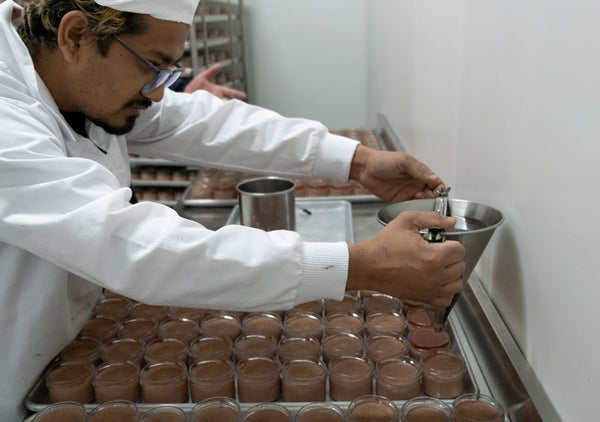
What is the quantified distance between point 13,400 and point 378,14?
13.4 feet

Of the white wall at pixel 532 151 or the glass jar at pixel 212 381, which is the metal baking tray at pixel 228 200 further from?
the glass jar at pixel 212 381

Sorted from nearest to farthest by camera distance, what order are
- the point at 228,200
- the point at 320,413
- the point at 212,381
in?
the point at 320,413
the point at 212,381
the point at 228,200

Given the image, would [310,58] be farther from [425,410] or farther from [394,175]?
[425,410]

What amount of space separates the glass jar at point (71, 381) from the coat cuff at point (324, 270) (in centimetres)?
58

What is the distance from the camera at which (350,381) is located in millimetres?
1192

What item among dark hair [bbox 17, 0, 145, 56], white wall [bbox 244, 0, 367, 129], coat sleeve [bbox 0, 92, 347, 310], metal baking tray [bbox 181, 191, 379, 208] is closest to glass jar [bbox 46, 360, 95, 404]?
coat sleeve [bbox 0, 92, 347, 310]

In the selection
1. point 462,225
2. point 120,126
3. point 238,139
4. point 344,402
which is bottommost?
point 344,402

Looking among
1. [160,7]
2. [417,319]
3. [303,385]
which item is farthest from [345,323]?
[160,7]

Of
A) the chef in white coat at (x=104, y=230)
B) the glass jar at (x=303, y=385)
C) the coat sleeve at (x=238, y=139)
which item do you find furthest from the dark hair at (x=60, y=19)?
the glass jar at (x=303, y=385)

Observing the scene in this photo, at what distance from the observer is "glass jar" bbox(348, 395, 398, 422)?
110cm

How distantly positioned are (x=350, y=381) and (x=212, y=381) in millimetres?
320

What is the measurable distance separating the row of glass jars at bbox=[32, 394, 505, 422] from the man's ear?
0.83 m

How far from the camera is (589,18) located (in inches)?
32.9

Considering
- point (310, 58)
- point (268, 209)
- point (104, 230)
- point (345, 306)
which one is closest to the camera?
point (104, 230)
